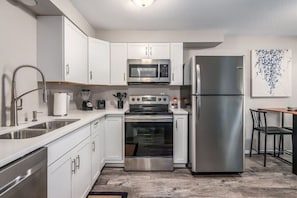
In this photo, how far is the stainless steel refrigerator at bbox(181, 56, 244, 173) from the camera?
3.27 meters

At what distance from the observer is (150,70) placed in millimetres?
3889

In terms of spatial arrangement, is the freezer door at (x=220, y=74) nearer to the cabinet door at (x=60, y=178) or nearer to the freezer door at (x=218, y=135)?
the freezer door at (x=218, y=135)

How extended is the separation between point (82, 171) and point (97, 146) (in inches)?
29.1

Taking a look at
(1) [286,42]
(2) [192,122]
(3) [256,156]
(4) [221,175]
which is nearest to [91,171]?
(2) [192,122]

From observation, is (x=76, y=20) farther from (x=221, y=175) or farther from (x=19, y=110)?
(x=221, y=175)

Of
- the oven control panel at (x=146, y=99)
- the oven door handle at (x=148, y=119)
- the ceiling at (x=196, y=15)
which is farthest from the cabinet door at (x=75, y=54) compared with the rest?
the oven control panel at (x=146, y=99)

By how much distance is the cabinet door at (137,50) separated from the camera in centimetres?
394

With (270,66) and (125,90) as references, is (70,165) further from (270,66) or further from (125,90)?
(270,66)

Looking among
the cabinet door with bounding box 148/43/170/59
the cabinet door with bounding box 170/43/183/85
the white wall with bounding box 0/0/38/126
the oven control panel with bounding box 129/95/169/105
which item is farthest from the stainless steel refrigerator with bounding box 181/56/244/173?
the white wall with bounding box 0/0/38/126

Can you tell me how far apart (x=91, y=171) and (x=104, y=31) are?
7.81 ft

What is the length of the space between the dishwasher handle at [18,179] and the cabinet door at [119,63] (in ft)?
8.59

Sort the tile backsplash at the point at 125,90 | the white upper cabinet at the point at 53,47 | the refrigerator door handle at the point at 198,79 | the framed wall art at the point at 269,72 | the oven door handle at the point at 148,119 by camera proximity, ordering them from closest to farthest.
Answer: the white upper cabinet at the point at 53,47 < the refrigerator door handle at the point at 198,79 < the oven door handle at the point at 148,119 < the tile backsplash at the point at 125,90 < the framed wall art at the point at 269,72

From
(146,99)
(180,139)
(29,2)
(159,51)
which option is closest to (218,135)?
(180,139)

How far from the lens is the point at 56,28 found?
2.61 metres
